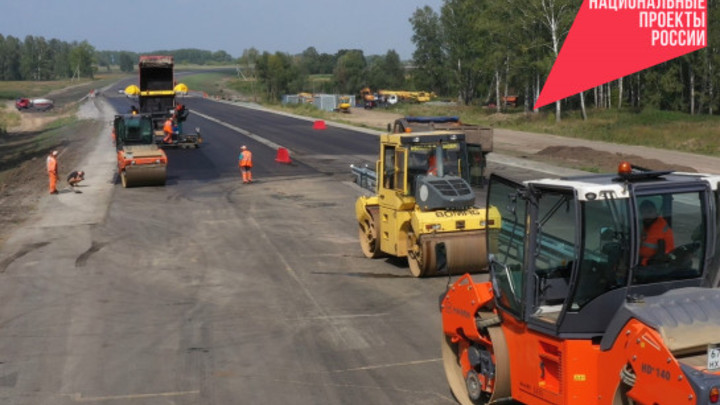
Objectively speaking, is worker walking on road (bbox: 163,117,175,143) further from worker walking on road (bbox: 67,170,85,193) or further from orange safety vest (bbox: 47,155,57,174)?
orange safety vest (bbox: 47,155,57,174)

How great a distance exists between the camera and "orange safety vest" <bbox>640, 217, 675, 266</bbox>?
7145mm

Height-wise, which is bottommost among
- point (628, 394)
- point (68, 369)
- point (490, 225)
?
point (68, 369)

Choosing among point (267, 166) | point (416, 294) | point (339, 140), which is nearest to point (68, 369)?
point (416, 294)

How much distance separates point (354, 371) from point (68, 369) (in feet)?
12.5

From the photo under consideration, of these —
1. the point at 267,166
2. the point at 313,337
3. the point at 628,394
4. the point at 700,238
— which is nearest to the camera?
the point at 628,394

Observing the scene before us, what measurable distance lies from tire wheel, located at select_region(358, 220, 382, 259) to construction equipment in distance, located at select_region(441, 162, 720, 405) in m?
9.73

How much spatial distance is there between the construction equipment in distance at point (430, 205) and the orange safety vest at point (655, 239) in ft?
28.3

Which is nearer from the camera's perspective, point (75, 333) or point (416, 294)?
point (75, 333)

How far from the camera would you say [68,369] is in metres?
11.5

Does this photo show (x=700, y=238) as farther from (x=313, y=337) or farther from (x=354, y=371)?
(x=313, y=337)

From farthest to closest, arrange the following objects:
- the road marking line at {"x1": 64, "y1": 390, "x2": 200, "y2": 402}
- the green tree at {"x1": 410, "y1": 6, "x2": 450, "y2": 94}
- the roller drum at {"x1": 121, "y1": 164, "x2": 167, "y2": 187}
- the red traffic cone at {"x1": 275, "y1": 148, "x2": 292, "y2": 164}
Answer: the green tree at {"x1": 410, "y1": 6, "x2": 450, "y2": 94} → the red traffic cone at {"x1": 275, "y1": 148, "x2": 292, "y2": 164} → the roller drum at {"x1": 121, "y1": 164, "x2": 167, "y2": 187} → the road marking line at {"x1": 64, "y1": 390, "x2": 200, "y2": 402}

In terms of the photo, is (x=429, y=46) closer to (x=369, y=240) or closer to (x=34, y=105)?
(x=34, y=105)

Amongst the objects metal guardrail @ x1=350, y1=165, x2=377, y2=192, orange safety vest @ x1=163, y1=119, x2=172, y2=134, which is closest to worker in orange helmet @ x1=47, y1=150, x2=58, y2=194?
metal guardrail @ x1=350, y1=165, x2=377, y2=192

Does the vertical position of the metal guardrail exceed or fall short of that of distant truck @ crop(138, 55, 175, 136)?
it falls short
